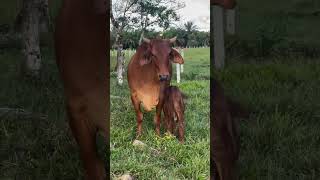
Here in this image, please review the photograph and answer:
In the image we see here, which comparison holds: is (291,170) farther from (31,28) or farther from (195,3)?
(31,28)

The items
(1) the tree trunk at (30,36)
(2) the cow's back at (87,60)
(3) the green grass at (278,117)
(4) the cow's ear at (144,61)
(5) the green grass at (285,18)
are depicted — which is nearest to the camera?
(2) the cow's back at (87,60)

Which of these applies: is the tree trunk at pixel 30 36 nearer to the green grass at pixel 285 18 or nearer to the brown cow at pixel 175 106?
the green grass at pixel 285 18

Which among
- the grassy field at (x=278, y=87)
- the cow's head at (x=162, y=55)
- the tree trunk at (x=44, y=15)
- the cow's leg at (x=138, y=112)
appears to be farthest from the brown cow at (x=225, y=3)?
the tree trunk at (x=44, y=15)

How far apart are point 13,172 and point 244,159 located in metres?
1.64

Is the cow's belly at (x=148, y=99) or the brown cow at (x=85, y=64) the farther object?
the cow's belly at (x=148, y=99)

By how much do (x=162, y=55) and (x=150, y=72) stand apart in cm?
11

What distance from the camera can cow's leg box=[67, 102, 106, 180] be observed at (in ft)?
9.82

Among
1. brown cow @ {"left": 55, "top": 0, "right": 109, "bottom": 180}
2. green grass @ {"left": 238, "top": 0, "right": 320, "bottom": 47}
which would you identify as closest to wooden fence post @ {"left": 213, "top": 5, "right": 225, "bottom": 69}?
Result: brown cow @ {"left": 55, "top": 0, "right": 109, "bottom": 180}

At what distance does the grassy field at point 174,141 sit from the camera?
2986mm

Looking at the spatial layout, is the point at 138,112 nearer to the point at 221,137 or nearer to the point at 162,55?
the point at 162,55

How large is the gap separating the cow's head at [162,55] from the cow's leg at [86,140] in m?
0.40

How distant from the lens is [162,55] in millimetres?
3039

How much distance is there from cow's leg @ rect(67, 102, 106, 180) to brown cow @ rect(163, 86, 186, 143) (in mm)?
393

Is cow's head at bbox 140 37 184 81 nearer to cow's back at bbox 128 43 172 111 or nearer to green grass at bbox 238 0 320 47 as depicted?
cow's back at bbox 128 43 172 111
